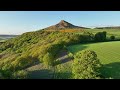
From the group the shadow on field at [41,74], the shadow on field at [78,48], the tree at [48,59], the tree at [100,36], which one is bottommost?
the shadow on field at [41,74]

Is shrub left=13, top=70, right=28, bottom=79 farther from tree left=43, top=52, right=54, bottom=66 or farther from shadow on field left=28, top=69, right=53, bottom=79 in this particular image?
tree left=43, top=52, right=54, bottom=66

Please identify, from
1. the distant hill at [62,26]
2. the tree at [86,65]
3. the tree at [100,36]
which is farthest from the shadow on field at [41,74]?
the tree at [100,36]

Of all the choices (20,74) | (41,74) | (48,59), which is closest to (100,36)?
(48,59)

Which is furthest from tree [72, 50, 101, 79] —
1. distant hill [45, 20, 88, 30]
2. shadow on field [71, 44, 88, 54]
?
distant hill [45, 20, 88, 30]

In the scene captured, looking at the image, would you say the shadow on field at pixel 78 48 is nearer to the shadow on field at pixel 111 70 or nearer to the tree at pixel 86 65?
the tree at pixel 86 65
